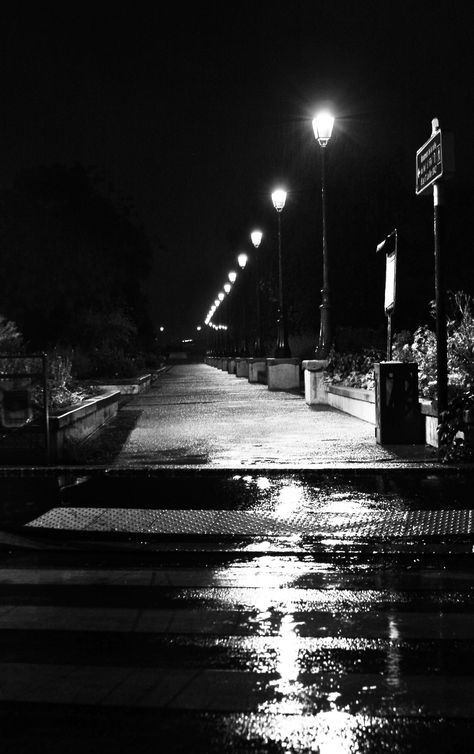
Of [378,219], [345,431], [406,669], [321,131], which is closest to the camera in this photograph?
[406,669]

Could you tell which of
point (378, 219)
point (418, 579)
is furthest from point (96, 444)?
point (378, 219)

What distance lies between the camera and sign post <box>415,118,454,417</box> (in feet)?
40.4

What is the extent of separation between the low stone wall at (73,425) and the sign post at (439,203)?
5.25 m

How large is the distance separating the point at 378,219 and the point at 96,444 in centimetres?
3794

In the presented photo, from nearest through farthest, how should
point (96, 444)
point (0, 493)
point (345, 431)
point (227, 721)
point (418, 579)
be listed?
1. point (227, 721)
2. point (418, 579)
3. point (0, 493)
4. point (96, 444)
5. point (345, 431)

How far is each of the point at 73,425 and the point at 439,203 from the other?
6382mm

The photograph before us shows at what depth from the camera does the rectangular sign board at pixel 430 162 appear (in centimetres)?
1242

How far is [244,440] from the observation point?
49.2ft

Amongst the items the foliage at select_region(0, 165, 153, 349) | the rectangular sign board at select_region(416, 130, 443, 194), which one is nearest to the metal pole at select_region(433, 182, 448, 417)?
the rectangular sign board at select_region(416, 130, 443, 194)

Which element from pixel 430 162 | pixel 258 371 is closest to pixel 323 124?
pixel 430 162

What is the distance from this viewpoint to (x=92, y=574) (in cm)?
696

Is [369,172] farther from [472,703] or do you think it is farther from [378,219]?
[472,703]

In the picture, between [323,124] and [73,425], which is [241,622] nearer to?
[73,425]

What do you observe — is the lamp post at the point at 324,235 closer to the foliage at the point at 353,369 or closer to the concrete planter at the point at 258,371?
the foliage at the point at 353,369
